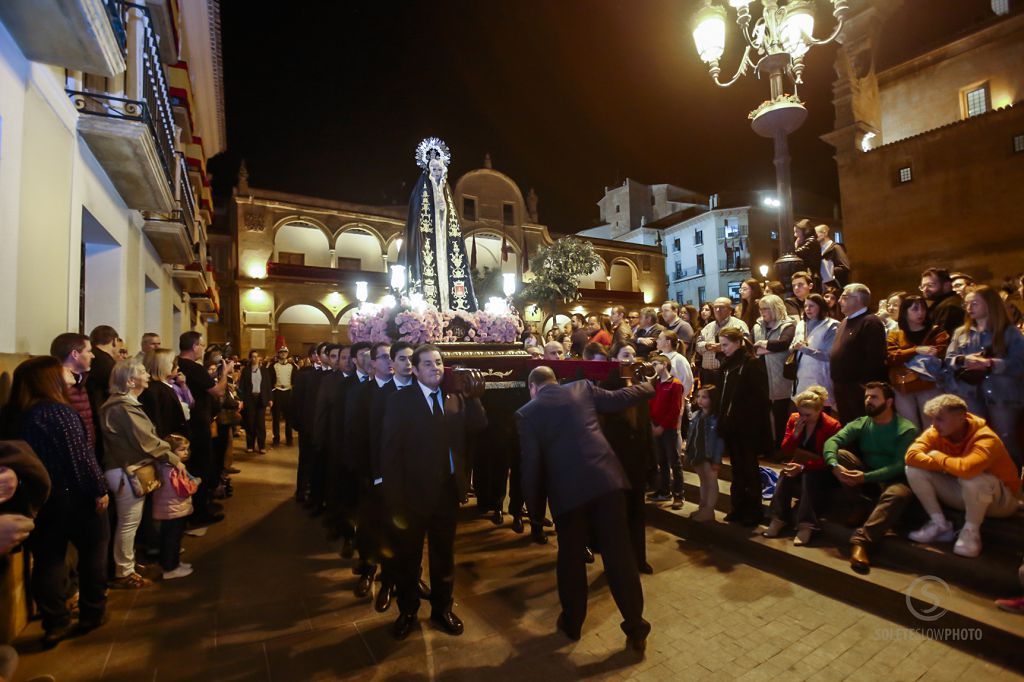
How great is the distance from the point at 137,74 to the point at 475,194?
83.4 feet

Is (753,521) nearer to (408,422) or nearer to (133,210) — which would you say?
(408,422)

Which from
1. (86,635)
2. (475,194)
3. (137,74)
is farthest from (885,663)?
(475,194)

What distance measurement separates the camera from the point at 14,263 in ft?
13.8

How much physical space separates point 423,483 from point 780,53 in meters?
7.73

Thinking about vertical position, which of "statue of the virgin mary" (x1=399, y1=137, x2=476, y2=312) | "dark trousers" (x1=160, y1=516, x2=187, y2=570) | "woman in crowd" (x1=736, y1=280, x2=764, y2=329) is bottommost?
"dark trousers" (x1=160, y1=516, x2=187, y2=570)

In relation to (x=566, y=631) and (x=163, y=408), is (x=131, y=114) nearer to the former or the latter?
(x=163, y=408)

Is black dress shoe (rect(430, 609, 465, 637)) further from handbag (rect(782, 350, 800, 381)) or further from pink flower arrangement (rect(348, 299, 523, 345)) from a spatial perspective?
handbag (rect(782, 350, 800, 381))

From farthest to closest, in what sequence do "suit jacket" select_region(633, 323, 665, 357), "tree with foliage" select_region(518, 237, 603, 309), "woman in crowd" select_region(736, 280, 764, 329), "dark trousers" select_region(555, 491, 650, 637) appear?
"tree with foliage" select_region(518, 237, 603, 309) → "woman in crowd" select_region(736, 280, 764, 329) → "suit jacket" select_region(633, 323, 665, 357) → "dark trousers" select_region(555, 491, 650, 637)

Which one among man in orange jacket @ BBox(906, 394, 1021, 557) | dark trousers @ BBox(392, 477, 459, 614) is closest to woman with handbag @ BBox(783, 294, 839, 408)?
man in orange jacket @ BBox(906, 394, 1021, 557)

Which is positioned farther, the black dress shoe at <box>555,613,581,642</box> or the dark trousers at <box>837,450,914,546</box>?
the dark trousers at <box>837,450,914,546</box>

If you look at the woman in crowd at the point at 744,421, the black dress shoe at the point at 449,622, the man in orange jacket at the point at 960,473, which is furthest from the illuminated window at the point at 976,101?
the black dress shoe at the point at 449,622

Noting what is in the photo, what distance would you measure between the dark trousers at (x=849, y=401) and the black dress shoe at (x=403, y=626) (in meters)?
4.55

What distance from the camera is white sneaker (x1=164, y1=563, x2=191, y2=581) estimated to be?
488cm

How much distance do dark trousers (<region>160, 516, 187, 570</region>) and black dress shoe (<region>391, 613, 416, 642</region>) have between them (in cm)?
249
